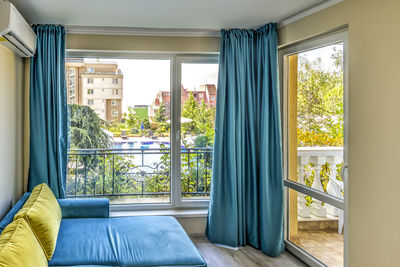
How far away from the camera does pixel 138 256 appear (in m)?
2.17

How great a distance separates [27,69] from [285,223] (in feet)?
10.2

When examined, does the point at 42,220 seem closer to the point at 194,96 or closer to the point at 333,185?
the point at 194,96

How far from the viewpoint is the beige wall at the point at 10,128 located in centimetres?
260

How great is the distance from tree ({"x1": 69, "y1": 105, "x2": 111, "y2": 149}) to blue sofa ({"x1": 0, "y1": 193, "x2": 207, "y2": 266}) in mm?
677

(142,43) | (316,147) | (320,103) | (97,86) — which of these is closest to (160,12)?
(142,43)

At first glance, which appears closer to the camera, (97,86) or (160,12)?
(160,12)

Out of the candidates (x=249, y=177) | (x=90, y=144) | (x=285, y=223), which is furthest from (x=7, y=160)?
(x=285, y=223)

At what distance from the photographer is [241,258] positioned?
2.96 meters

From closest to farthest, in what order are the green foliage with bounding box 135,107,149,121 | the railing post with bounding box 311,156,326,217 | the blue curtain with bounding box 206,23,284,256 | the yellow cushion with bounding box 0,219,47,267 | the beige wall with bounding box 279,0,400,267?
the yellow cushion with bounding box 0,219,47,267 < the beige wall with bounding box 279,0,400,267 < the railing post with bounding box 311,156,326,217 < the blue curtain with bounding box 206,23,284,256 < the green foliage with bounding box 135,107,149,121

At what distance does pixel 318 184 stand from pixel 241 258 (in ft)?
3.40

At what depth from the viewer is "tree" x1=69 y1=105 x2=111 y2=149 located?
3.32m

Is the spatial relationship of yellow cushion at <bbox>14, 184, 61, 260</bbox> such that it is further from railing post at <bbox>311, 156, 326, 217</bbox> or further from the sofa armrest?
railing post at <bbox>311, 156, 326, 217</bbox>

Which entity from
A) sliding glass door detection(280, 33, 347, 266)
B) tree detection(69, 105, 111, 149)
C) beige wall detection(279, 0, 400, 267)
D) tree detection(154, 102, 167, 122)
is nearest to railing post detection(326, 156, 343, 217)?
sliding glass door detection(280, 33, 347, 266)

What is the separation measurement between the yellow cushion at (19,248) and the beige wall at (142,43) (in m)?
1.97
